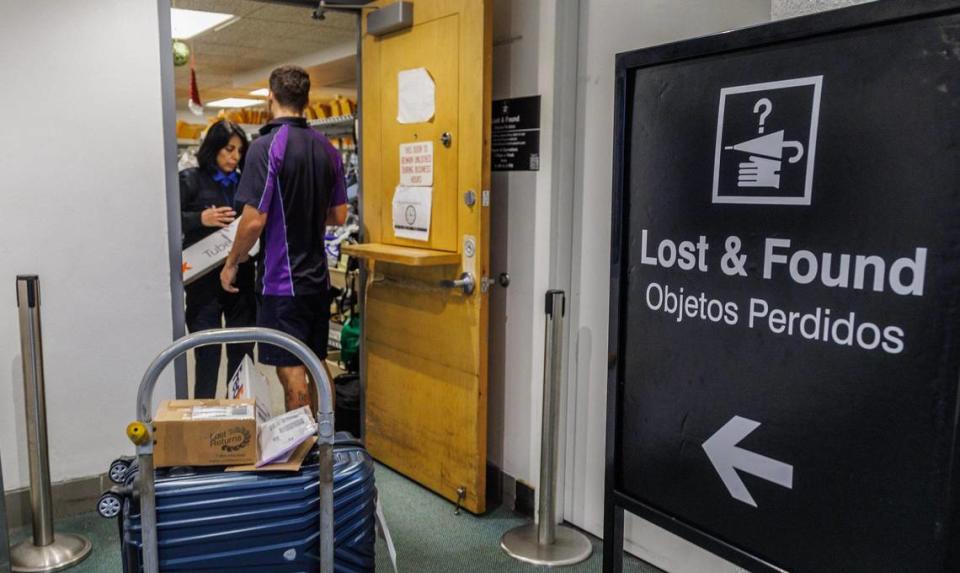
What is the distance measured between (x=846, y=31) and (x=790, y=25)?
0.29 ft

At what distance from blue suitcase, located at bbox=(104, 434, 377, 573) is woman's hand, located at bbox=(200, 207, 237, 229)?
84.0 inches

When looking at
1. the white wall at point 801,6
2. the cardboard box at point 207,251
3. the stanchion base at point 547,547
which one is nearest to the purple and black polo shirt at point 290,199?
the cardboard box at point 207,251

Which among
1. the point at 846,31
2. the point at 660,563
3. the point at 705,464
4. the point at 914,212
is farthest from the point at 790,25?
the point at 660,563

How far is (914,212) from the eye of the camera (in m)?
1.04

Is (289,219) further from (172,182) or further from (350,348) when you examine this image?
(350,348)

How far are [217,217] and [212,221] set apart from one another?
30 mm

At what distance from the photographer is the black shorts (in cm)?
283

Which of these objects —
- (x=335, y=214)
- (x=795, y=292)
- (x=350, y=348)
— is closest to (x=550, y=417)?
(x=335, y=214)

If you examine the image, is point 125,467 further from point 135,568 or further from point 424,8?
point 424,8

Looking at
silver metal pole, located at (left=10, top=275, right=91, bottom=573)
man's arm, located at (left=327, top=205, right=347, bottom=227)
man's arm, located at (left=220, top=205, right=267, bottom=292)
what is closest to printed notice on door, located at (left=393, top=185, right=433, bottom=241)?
man's arm, located at (left=327, top=205, right=347, bottom=227)

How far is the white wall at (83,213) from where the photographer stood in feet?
8.45

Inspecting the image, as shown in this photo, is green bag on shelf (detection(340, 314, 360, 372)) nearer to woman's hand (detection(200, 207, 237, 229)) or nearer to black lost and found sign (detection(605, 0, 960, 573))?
woman's hand (detection(200, 207, 237, 229))

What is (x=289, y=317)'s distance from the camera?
2842 millimetres

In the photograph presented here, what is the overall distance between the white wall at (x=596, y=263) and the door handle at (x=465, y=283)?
0.38m
